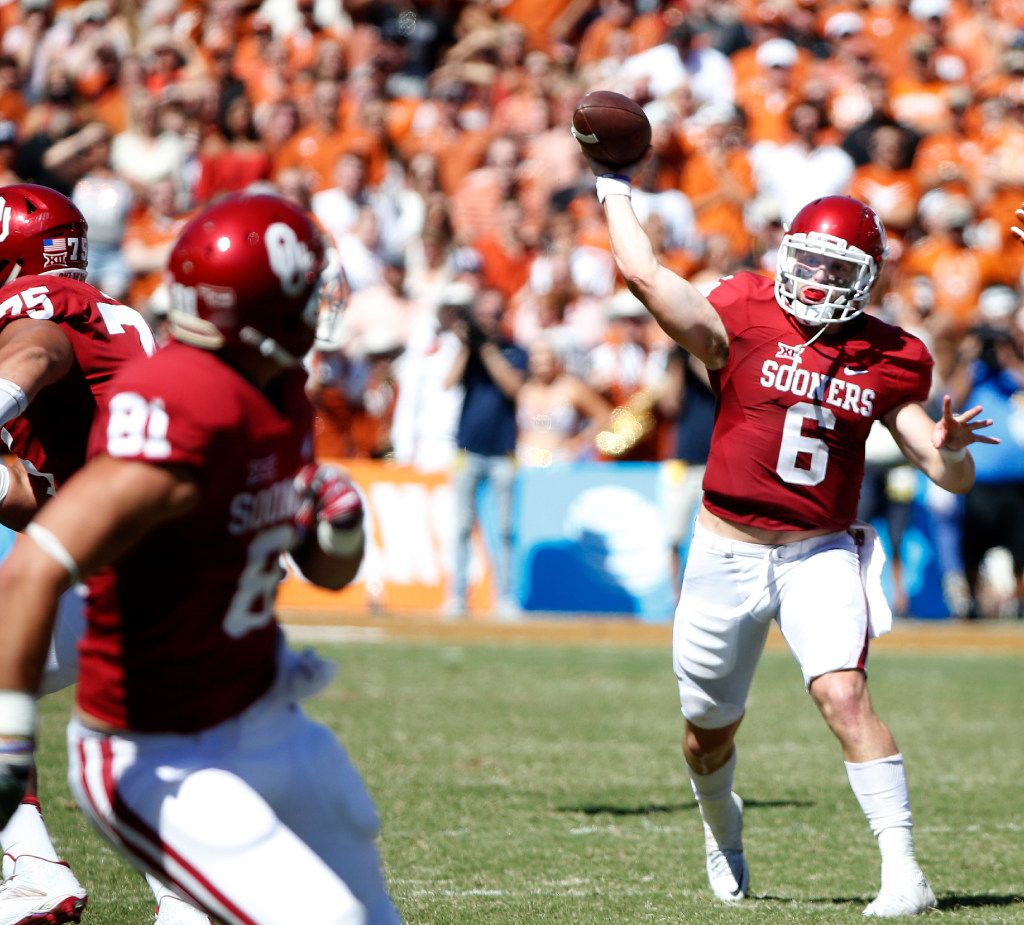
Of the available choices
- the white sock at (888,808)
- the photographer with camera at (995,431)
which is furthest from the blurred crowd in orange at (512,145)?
the white sock at (888,808)

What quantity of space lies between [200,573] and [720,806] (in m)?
2.63

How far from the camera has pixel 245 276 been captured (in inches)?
122

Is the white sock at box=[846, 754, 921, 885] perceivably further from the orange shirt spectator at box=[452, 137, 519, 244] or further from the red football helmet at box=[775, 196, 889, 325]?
the orange shirt spectator at box=[452, 137, 519, 244]

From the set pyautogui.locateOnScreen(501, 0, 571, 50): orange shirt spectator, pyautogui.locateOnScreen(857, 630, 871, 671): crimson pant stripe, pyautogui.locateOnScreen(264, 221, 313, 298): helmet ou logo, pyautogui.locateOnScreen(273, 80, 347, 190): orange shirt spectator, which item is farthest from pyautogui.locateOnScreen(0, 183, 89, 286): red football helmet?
pyautogui.locateOnScreen(501, 0, 571, 50): orange shirt spectator

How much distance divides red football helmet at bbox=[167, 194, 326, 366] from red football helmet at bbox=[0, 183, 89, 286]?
185 centimetres

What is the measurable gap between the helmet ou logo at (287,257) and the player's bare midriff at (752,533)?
93.2 inches

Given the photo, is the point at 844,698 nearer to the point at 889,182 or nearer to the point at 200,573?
the point at 200,573

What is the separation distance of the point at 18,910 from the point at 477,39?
13253mm

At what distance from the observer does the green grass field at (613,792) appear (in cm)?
509

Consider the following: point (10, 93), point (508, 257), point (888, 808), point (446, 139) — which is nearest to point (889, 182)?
point (508, 257)

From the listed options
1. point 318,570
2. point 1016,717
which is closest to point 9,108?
point 1016,717

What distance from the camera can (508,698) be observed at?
9.02 m

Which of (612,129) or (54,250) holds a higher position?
(612,129)

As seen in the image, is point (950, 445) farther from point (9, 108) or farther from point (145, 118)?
point (9, 108)
